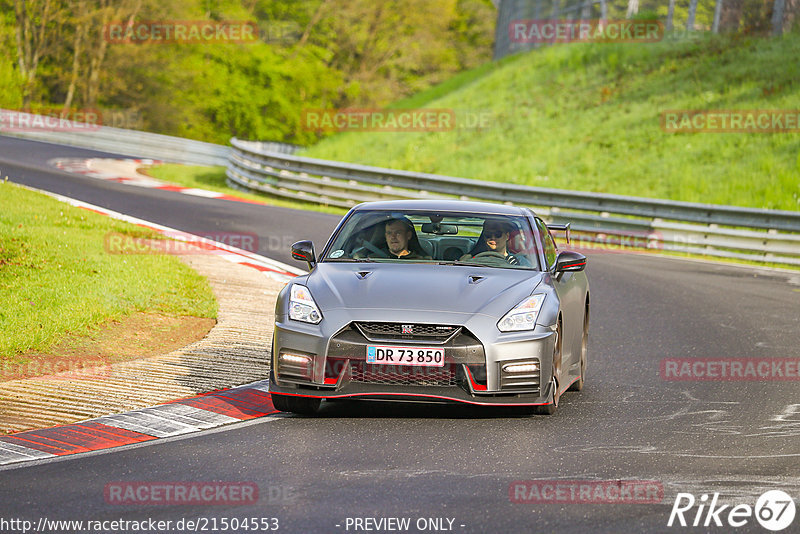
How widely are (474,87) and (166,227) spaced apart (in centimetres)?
2461

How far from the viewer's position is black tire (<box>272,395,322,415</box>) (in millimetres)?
7559

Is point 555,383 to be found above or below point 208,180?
below

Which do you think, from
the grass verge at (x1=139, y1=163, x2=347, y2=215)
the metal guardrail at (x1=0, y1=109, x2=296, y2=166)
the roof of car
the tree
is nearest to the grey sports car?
the roof of car

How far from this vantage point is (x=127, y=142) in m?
40.1

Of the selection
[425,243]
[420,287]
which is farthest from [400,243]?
[420,287]

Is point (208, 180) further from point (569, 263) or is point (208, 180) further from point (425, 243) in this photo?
point (569, 263)

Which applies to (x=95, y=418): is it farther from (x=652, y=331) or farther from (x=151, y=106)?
(x=151, y=106)

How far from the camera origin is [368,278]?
7691 mm

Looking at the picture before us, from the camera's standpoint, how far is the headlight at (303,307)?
7382 mm

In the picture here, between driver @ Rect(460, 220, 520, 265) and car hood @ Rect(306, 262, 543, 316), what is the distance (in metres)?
0.29

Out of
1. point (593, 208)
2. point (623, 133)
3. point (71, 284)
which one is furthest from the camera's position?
point (623, 133)

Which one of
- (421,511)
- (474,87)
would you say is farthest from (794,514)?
(474,87)

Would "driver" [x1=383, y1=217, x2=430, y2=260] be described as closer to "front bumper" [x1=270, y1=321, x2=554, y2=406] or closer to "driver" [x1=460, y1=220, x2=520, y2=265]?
"driver" [x1=460, y1=220, x2=520, y2=265]

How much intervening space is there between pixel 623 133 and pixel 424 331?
2611 centimetres
